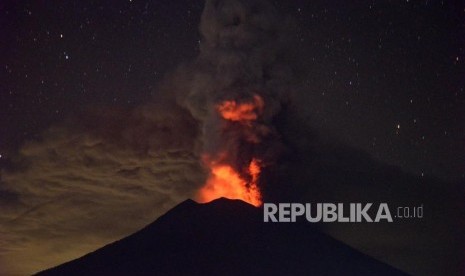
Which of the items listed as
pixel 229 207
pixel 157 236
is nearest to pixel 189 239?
pixel 157 236

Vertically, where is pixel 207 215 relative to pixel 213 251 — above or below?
above

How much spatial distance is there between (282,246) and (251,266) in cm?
408

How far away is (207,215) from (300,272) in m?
9.79

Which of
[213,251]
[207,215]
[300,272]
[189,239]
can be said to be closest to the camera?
[300,272]

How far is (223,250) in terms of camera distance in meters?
32.7

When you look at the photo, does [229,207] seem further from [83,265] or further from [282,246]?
[83,265]

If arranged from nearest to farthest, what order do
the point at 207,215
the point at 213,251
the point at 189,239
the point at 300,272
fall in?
the point at 300,272 → the point at 213,251 → the point at 189,239 → the point at 207,215

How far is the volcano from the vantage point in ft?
100

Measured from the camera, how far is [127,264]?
3183 cm

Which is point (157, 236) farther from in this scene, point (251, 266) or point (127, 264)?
point (251, 266)

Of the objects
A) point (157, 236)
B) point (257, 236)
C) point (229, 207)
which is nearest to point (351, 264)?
point (257, 236)

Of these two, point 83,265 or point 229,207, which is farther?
point 229,207

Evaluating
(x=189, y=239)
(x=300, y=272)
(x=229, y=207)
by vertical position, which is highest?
(x=229, y=207)

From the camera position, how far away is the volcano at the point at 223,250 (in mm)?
30578
